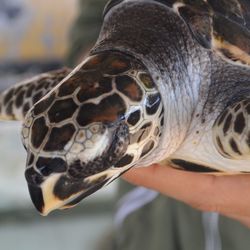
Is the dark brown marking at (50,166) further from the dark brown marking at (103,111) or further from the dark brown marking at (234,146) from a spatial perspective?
the dark brown marking at (234,146)

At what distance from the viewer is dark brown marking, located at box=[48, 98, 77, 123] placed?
18.4 inches

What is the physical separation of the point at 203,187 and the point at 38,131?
0.89ft

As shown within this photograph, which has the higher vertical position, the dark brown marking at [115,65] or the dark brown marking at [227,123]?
the dark brown marking at [115,65]

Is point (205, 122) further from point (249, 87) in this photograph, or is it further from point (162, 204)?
point (162, 204)

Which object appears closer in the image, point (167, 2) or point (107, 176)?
point (107, 176)

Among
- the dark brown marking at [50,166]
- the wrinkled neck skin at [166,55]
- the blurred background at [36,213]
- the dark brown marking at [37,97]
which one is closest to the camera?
the dark brown marking at [50,166]

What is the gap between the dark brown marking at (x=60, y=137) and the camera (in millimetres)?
455

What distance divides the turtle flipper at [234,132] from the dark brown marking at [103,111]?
4.8 inches

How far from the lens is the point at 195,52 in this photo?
23.5 inches

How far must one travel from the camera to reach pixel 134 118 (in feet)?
1.65

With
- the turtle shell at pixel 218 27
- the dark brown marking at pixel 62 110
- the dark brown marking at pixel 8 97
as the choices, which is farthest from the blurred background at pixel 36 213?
the dark brown marking at pixel 62 110

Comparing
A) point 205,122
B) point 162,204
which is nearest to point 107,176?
point 205,122

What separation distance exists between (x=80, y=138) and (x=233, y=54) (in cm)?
21

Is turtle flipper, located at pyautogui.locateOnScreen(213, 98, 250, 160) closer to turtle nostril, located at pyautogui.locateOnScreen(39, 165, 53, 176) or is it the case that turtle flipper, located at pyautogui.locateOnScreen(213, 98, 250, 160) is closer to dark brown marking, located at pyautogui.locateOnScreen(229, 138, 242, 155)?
dark brown marking, located at pyautogui.locateOnScreen(229, 138, 242, 155)
